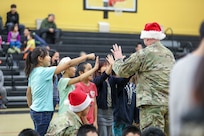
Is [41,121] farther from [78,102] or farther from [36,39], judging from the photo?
[36,39]

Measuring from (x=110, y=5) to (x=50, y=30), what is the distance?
92.9 inches

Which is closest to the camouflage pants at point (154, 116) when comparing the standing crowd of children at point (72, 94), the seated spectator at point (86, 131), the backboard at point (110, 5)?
the standing crowd of children at point (72, 94)

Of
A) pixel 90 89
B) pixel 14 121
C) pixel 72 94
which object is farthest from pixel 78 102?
pixel 14 121

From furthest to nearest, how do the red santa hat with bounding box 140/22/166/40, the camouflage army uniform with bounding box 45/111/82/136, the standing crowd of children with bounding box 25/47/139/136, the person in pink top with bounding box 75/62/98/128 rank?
the person in pink top with bounding box 75/62/98/128 < the red santa hat with bounding box 140/22/166/40 < the standing crowd of children with bounding box 25/47/139/136 < the camouflage army uniform with bounding box 45/111/82/136

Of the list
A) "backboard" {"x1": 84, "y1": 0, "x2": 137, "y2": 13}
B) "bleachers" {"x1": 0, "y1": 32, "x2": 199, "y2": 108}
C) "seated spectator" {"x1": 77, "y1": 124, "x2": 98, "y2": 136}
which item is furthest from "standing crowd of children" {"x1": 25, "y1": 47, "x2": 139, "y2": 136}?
"backboard" {"x1": 84, "y1": 0, "x2": 137, "y2": 13}

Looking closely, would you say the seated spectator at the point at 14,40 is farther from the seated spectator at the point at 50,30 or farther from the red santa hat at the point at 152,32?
the red santa hat at the point at 152,32

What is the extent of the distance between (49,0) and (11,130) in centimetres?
899

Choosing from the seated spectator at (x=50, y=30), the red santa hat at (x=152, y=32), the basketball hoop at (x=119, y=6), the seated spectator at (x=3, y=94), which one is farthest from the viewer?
the basketball hoop at (x=119, y=6)

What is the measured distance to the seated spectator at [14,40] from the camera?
44.2ft

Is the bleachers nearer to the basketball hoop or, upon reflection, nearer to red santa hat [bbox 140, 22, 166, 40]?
the basketball hoop

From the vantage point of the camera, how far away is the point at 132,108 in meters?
5.64

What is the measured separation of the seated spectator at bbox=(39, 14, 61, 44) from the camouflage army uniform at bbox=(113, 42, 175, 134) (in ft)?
35.4

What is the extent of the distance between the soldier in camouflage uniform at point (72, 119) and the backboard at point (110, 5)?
1160cm

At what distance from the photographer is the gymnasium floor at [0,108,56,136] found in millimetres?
7809
